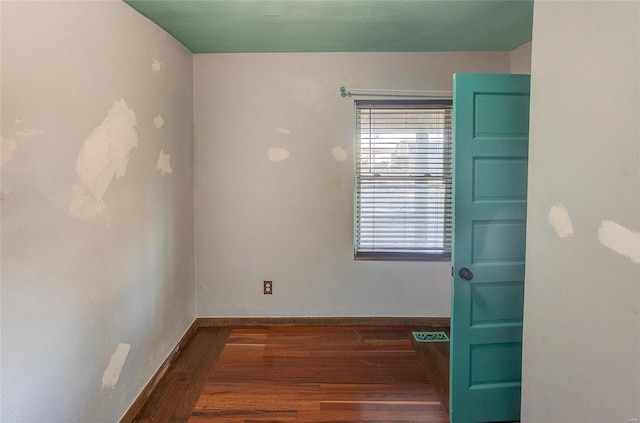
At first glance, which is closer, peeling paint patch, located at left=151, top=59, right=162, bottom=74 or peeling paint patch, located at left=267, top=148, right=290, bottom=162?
peeling paint patch, located at left=151, top=59, right=162, bottom=74

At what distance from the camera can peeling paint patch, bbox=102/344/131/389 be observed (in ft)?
5.86

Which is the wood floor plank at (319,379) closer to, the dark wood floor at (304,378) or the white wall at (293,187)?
the dark wood floor at (304,378)

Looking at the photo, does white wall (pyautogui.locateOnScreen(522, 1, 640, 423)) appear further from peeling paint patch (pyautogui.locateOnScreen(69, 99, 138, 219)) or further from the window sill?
peeling paint patch (pyautogui.locateOnScreen(69, 99, 138, 219))

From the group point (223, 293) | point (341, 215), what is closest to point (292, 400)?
point (223, 293)

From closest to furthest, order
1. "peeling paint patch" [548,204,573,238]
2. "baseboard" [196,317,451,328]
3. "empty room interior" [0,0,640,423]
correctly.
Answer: "empty room interior" [0,0,640,423], "peeling paint patch" [548,204,573,238], "baseboard" [196,317,451,328]

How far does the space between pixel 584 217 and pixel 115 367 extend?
2.19 metres

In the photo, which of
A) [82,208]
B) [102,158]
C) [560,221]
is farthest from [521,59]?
[82,208]

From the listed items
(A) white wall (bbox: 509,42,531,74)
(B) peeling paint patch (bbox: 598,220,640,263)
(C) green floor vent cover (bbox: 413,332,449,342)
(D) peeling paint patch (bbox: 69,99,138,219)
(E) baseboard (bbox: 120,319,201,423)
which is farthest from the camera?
(C) green floor vent cover (bbox: 413,332,449,342)

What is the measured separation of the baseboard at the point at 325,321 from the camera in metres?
3.13

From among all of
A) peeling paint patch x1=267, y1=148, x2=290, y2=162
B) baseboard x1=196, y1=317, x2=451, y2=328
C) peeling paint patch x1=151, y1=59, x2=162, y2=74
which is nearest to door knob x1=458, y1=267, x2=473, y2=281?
baseboard x1=196, y1=317, x2=451, y2=328

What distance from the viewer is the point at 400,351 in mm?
2717

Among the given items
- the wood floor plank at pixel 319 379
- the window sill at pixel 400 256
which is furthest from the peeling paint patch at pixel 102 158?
the window sill at pixel 400 256

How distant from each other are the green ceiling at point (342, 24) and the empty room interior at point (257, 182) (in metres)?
0.02

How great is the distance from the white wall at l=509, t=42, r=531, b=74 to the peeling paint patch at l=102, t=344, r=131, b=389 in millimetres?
3336
